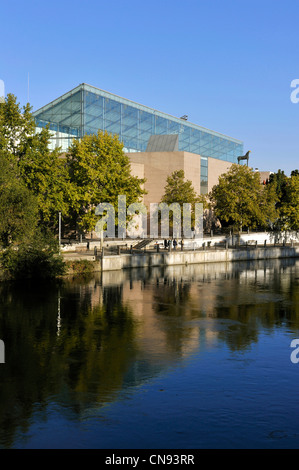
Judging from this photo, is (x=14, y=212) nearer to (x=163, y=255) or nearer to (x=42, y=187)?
(x=42, y=187)

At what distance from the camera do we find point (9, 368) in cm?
1898

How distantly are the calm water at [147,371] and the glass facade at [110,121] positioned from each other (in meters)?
42.3

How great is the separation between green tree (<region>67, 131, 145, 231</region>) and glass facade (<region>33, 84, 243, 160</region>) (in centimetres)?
1315

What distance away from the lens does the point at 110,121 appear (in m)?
81.9

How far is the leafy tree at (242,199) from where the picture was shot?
74.2m

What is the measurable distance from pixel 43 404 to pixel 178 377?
196 inches

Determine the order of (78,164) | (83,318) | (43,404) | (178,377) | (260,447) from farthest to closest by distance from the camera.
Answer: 1. (78,164)
2. (83,318)
3. (178,377)
4. (43,404)
5. (260,447)

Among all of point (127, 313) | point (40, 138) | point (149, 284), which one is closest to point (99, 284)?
point (149, 284)

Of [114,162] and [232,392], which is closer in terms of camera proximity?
[232,392]

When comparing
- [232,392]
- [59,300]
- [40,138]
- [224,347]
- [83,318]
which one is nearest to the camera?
[232,392]

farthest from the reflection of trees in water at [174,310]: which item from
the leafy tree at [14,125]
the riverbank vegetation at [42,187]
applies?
the leafy tree at [14,125]

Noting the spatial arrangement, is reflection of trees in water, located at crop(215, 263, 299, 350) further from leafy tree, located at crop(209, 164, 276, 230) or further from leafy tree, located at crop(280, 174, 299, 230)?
leafy tree, located at crop(280, 174, 299, 230)

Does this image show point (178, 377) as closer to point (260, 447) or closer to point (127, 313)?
point (260, 447)

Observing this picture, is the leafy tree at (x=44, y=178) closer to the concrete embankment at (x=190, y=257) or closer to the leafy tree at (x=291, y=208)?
the concrete embankment at (x=190, y=257)
